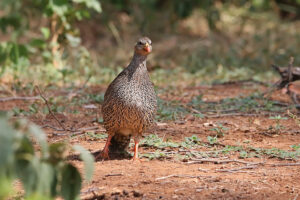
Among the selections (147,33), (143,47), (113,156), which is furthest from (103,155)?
(147,33)

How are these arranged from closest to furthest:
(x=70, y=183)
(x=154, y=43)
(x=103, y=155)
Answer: (x=70, y=183) < (x=103, y=155) < (x=154, y=43)

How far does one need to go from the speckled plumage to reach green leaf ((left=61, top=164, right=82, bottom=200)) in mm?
1872

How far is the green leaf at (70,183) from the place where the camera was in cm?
203

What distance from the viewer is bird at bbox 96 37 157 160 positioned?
392 cm

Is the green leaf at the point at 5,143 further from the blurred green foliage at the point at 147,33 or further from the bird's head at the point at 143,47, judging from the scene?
the blurred green foliage at the point at 147,33

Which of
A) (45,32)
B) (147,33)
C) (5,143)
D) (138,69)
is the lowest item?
(5,143)

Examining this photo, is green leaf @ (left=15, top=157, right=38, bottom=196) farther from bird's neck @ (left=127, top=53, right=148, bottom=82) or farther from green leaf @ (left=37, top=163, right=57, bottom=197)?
bird's neck @ (left=127, top=53, right=148, bottom=82)

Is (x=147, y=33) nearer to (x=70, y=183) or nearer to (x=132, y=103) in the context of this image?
(x=132, y=103)

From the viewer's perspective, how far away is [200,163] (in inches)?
151

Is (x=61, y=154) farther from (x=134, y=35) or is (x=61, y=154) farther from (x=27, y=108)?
(x=134, y=35)

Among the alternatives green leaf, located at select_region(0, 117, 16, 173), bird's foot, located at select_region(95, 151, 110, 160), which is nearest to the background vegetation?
bird's foot, located at select_region(95, 151, 110, 160)

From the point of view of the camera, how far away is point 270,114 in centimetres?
535

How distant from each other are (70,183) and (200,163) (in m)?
1.92

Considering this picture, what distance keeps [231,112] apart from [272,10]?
23.0 feet
